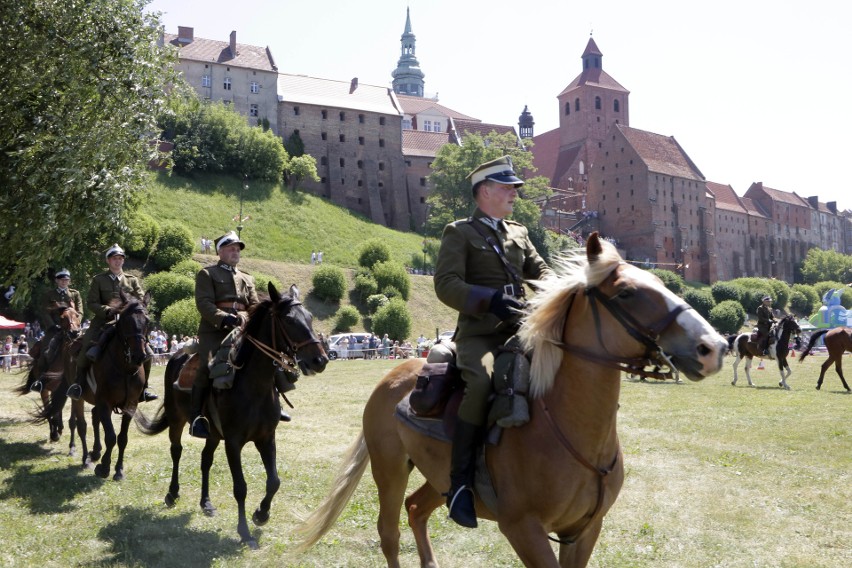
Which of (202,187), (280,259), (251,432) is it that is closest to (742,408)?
(251,432)

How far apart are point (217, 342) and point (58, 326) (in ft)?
26.4

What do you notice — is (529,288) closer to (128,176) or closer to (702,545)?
(702,545)

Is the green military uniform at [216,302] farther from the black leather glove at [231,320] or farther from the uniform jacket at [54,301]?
the uniform jacket at [54,301]

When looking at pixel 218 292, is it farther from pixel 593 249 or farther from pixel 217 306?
pixel 593 249

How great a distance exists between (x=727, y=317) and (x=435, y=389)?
84.5 metres

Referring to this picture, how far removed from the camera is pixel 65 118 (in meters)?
10.3

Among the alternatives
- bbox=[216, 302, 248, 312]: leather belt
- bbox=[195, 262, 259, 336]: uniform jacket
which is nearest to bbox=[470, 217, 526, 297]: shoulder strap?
bbox=[195, 262, 259, 336]: uniform jacket

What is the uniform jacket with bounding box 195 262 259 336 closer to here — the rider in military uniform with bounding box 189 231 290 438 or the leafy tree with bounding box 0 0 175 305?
the rider in military uniform with bounding box 189 231 290 438

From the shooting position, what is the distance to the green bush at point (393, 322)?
57906 mm

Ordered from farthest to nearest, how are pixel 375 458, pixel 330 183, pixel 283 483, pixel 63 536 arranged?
pixel 330 183 → pixel 283 483 → pixel 63 536 → pixel 375 458

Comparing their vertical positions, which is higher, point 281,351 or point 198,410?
point 281,351

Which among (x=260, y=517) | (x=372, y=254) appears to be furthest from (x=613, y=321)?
(x=372, y=254)

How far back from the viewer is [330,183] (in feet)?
326

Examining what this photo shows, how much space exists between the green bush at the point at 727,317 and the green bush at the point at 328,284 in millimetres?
42720
